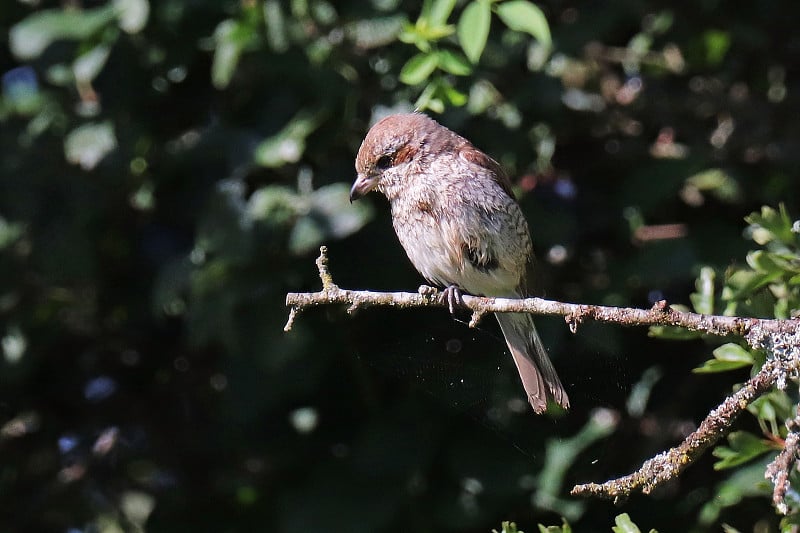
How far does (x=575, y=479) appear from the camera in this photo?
12.8ft

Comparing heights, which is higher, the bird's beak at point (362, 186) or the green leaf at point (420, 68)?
the green leaf at point (420, 68)

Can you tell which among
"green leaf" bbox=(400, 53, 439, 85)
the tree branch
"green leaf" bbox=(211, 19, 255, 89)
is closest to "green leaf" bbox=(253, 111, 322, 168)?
"green leaf" bbox=(211, 19, 255, 89)

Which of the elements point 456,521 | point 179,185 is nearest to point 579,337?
point 456,521

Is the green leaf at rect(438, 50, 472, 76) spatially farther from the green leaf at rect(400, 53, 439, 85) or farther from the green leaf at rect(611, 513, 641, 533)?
the green leaf at rect(611, 513, 641, 533)

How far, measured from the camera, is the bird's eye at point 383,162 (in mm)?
3709

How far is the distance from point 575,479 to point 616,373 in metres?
0.85

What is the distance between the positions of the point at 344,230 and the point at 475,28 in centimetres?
90

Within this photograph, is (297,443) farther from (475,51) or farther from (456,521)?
(475,51)

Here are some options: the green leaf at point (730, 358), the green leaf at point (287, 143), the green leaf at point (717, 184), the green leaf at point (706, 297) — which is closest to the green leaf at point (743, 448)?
the green leaf at point (730, 358)

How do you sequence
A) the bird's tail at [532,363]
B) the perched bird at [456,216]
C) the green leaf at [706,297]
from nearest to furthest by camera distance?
the green leaf at [706,297]
the bird's tail at [532,363]
the perched bird at [456,216]

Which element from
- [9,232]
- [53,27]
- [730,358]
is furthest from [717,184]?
[9,232]

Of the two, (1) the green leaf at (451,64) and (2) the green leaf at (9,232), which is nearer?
(1) the green leaf at (451,64)

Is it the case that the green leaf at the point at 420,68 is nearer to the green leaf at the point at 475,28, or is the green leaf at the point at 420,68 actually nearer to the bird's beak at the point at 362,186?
the green leaf at the point at 475,28

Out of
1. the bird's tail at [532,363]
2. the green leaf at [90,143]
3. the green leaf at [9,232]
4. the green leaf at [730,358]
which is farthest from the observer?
the green leaf at [9,232]
